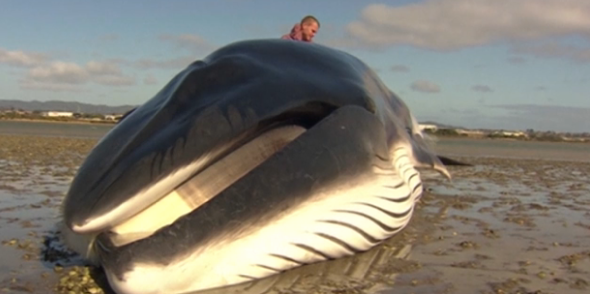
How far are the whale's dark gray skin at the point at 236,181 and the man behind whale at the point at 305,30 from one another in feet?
12.9

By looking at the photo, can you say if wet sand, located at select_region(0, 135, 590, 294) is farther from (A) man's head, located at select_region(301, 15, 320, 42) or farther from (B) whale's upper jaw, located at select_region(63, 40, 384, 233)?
(A) man's head, located at select_region(301, 15, 320, 42)

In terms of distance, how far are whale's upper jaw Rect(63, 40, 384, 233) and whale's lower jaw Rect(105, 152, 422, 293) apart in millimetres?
382

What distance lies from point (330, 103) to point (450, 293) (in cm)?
140

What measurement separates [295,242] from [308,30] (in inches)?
205

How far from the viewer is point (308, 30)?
8.63 meters

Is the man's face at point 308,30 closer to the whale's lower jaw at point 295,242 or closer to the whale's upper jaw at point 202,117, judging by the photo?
the whale's upper jaw at point 202,117

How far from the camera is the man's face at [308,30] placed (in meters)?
8.63

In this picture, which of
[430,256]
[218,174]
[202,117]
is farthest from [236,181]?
[430,256]

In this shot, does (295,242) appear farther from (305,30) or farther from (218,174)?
(305,30)

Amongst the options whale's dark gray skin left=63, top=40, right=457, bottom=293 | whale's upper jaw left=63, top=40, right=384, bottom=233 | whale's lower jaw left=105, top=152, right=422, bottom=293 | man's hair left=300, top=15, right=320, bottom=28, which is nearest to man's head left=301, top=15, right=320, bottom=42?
man's hair left=300, top=15, right=320, bottom=28

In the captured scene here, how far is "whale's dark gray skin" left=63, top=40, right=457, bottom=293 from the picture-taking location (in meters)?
3.46

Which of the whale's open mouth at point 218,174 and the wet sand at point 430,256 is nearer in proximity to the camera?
the whale's open mouth at point 218,174

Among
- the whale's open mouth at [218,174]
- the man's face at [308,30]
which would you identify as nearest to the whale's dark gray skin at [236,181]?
the whale's open mouth at [218,174]

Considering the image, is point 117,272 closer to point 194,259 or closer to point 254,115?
point 194,259
